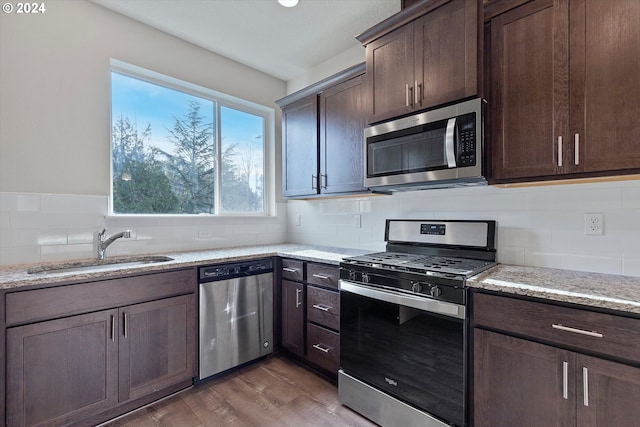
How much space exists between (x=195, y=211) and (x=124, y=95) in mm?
1100

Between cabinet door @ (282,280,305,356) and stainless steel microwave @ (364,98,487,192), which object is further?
cabinet door @ (282,280,305,356)

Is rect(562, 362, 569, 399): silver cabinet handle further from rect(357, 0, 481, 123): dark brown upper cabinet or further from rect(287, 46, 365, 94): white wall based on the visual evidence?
rect(287, 46, 365, 94): white wall

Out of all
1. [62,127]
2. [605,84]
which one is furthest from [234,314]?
[605,84]

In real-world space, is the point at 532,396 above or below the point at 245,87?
below

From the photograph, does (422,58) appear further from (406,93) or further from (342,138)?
(342,138)

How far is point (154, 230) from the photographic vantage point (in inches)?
97.1

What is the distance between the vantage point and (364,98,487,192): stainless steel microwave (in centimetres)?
164

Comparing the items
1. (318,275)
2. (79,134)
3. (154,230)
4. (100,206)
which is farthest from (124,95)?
(318,275)

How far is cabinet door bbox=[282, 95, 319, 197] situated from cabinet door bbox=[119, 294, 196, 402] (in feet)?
4.30

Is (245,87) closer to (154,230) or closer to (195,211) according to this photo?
(195,211)

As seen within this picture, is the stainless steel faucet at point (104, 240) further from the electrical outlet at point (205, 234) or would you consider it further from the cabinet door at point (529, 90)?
the cabinet door at point (529, 90)

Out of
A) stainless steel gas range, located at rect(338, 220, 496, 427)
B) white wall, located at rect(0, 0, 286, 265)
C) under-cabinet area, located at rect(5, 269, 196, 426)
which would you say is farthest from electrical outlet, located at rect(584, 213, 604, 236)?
white wall, located at rect(0, 0, 286, 265)

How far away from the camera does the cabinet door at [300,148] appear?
2.67 m

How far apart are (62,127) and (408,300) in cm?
252
